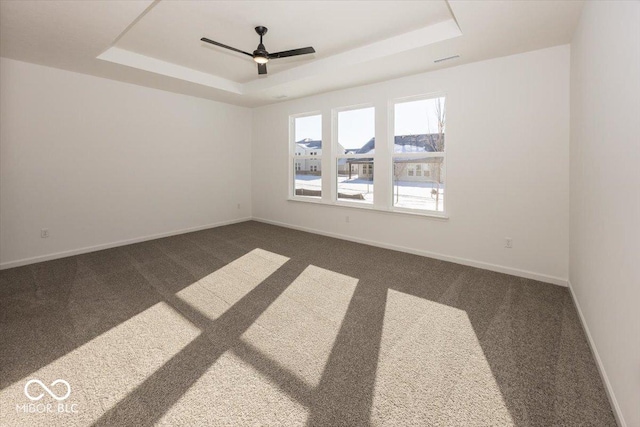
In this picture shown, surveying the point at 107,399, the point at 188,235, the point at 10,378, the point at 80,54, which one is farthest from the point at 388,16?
the point at 188,235

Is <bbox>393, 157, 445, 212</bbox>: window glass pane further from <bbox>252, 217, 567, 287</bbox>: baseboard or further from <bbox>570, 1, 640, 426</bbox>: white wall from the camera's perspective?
<bbox>570, 1, 640, 426</bbox>: white wall

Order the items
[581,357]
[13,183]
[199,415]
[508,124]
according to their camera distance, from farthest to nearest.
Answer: [13,183]
[508,124]
[581,357]
[199,415]

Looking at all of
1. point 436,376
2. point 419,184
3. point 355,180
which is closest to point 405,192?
point 419,184

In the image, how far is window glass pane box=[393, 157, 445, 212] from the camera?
4168 millimetres

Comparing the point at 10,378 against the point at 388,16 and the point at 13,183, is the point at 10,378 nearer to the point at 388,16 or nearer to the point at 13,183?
the point at 13,183

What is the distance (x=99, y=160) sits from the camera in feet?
14.8

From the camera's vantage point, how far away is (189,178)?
18.6ft

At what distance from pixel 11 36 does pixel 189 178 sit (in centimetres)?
295

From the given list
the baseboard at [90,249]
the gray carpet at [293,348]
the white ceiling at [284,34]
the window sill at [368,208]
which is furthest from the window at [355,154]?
the baseboard at [90,249]

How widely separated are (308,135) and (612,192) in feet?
15.5

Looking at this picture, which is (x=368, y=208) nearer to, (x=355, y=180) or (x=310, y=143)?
(x=355, y=180)

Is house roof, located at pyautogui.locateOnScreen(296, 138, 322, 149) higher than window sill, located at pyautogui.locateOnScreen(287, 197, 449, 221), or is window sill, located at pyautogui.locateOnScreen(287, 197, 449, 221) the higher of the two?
house roof, located at pyautogui.locateOnScreen(296, 138, 322, 149)

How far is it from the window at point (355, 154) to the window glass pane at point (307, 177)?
459mm

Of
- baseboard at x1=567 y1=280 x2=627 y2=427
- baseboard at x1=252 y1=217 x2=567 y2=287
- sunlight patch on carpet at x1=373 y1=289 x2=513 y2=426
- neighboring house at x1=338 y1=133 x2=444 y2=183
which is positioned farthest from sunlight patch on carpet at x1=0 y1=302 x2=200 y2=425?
neighboring house at x1=338 y1=133 x2=444 y2=183
